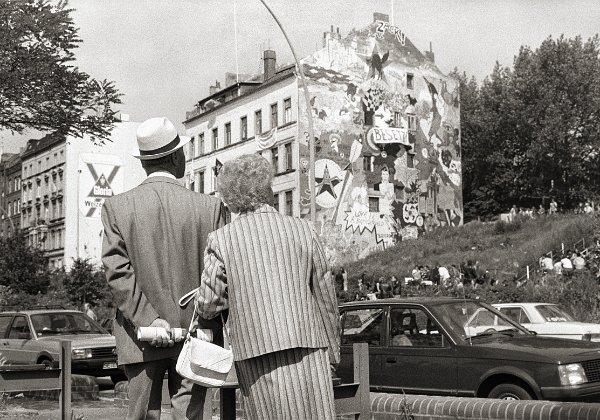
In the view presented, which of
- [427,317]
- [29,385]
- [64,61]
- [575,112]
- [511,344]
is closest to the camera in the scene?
[29,385]

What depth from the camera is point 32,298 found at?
136 feet

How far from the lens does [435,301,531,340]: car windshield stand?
447 inches

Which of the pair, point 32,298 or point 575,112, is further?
point 575,112

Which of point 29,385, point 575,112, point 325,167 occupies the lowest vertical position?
point 29,385

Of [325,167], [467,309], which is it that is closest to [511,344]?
[467,309]

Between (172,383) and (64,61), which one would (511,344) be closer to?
(172,383)

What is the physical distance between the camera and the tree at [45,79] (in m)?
16.3

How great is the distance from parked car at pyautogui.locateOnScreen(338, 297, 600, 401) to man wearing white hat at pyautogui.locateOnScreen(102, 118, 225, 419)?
6.47m

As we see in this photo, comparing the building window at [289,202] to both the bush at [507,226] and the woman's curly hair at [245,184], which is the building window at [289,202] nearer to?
the bush at [507,226]

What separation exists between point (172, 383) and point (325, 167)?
52085mm

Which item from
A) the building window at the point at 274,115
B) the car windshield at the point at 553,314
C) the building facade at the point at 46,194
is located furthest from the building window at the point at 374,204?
the car windshield at the point at 553,314

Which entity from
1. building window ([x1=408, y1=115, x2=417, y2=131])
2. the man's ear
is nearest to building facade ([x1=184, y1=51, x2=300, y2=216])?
building window ([x1=408, y1=115, x2=417, y2=131])

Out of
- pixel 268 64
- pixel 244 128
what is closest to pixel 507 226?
pixel 244 128

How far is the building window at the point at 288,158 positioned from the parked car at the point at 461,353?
45.3m
